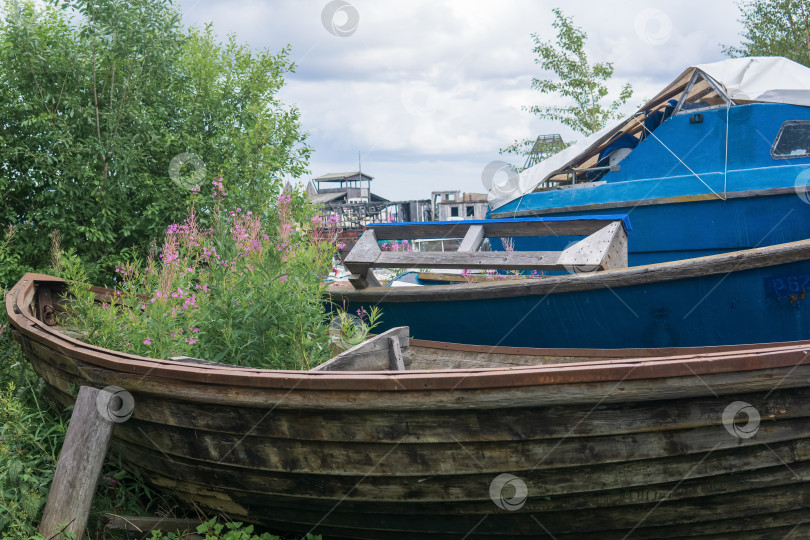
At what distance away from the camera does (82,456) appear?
3504 millimetres

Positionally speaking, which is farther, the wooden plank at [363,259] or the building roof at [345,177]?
the building roof at [345,177]

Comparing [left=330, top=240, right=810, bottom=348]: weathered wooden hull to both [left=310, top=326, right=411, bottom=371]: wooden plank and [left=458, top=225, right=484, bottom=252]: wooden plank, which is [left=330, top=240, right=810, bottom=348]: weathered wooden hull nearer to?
[left=458, top=225, right=484, bottom=252]: wooden plank

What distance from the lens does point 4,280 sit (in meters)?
7.40

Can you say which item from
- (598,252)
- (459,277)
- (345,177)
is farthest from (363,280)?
(345,177)

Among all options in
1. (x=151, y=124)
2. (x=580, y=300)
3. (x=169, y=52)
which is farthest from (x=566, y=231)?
(x=169, y=52)

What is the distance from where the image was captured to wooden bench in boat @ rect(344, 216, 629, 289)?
5301 millimetres

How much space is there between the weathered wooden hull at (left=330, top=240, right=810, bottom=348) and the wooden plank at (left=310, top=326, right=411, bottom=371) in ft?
5.10

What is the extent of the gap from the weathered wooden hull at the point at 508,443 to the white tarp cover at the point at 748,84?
5.74 m

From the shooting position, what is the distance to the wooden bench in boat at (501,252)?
5301 mm

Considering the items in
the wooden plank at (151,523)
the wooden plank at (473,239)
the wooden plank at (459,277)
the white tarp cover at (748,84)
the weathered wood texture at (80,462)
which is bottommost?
the wooden plank at (151,523)

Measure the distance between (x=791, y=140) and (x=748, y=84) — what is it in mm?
846

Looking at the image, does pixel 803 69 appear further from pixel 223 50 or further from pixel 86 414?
pixel 223 50

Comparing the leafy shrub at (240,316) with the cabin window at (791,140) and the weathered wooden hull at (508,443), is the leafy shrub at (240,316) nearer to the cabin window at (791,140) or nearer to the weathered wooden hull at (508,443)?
the weathered wooden hull at (508,443)

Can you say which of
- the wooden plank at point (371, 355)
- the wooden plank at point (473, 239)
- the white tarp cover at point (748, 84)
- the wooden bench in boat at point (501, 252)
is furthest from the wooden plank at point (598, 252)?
the white tarp cover at point (748, 84)
